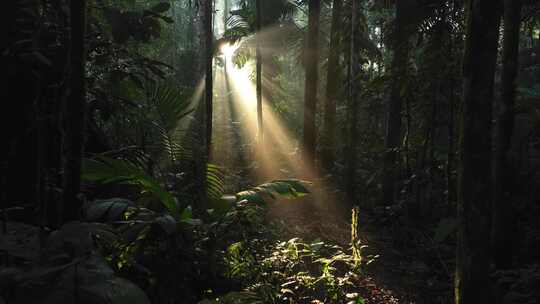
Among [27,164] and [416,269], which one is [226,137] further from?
[27,164]

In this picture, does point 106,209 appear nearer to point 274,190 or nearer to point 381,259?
point 274,190

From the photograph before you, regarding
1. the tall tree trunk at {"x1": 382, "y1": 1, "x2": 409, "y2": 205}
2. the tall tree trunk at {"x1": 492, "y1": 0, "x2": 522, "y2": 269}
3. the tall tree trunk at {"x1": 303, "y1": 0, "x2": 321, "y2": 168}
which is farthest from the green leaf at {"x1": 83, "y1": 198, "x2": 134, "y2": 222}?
the tall tree trunk at {"x1": 303, "y1": 0, "x2": 321, "y2": 168}

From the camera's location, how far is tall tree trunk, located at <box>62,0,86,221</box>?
3.18 metres

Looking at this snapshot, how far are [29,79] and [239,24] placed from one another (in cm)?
1677

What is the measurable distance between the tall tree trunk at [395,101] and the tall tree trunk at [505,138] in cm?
261

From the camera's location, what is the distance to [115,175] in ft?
12.6

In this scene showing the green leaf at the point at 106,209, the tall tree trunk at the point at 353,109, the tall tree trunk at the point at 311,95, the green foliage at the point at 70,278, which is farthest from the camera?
the tall tree trunk at the point at 311,95

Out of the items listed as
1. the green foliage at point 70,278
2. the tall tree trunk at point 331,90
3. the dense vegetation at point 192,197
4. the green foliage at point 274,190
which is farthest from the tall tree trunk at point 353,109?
the green foliage at point 70,278

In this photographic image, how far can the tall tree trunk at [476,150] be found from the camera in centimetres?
421

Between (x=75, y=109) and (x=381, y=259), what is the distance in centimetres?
697

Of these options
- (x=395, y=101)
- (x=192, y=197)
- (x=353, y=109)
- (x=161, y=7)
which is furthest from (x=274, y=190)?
(x=395, y=101)

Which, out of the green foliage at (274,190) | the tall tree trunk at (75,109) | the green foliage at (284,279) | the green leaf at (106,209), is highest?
the tall tree trunk at (75,109)

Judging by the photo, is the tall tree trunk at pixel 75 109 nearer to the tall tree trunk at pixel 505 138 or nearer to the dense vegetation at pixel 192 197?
the dense vegetation at pixel 192 197

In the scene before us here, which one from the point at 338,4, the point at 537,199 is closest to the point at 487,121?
the point at 537,199
